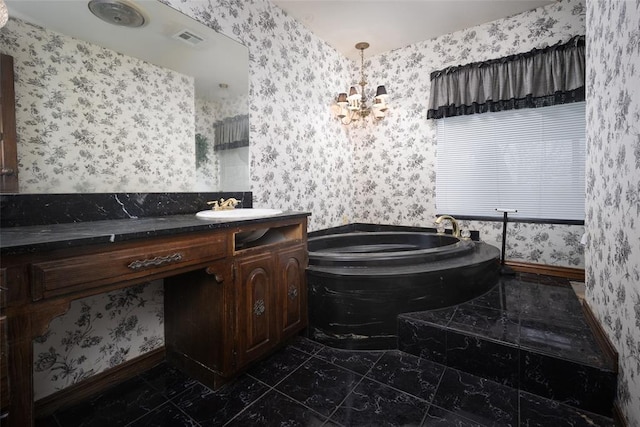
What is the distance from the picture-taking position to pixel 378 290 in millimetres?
1696

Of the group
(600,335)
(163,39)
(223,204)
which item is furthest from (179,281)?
(600,335)

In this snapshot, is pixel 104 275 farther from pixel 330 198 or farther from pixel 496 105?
pixel 496 105

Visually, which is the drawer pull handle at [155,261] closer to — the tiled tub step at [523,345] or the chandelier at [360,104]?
the tiled tub step at [523,345]

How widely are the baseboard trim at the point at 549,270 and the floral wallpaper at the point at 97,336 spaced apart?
2948 mm

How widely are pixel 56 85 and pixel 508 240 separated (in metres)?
3.41

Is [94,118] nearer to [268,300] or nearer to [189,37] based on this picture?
[189,37]

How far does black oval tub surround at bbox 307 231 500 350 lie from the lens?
5.58 feet

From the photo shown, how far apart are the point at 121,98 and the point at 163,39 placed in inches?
18.3

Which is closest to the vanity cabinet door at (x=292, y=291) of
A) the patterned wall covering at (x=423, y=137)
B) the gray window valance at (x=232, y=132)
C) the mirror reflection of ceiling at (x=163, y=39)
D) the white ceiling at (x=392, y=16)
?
the gray window valance at (x=232, y=132)

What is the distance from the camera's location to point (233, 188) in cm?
208

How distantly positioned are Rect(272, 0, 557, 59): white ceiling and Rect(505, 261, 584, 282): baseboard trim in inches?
89.3

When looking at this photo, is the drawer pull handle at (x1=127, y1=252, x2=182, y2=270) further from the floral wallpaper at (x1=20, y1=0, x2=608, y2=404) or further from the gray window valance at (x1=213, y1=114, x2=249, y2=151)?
the gray window valance at (x1=213, y1=114, x2=249, y2=151)

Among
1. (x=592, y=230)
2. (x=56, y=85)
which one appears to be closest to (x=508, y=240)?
(x=592, y=230)

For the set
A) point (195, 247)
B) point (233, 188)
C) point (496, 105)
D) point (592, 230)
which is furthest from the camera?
point (496, 105)
